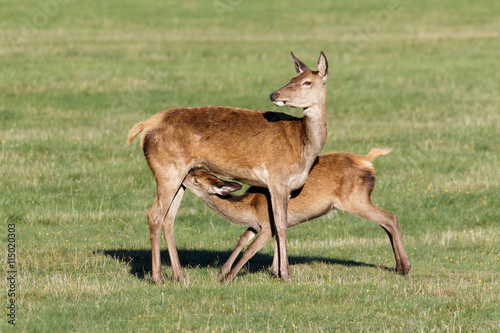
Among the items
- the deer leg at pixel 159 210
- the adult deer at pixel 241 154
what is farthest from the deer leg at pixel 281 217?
the deer leg at pixel 159 210

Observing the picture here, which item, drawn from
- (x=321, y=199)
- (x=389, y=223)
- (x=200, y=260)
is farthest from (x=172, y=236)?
(x=389, y=223)

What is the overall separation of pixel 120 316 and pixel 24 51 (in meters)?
24.6

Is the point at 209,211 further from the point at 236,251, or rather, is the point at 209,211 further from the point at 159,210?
the point at 159,210

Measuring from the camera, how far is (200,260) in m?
11.0

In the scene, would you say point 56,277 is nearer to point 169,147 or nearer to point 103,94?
point 169,147

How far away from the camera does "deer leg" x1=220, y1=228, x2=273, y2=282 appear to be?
31.2 ft

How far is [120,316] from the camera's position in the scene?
24.5 ft

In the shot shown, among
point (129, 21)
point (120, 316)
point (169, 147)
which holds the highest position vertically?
point (169, 147)

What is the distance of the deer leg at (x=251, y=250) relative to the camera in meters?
9.49

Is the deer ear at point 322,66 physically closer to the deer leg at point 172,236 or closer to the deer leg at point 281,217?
the deer leg at point 281,217

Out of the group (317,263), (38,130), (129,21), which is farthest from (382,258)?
(129,21)

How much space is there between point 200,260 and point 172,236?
133 centimetres

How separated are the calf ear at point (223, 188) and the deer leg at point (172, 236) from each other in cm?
50

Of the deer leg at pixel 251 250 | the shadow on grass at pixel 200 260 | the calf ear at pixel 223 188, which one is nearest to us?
the deer leg at pixel 251 250
